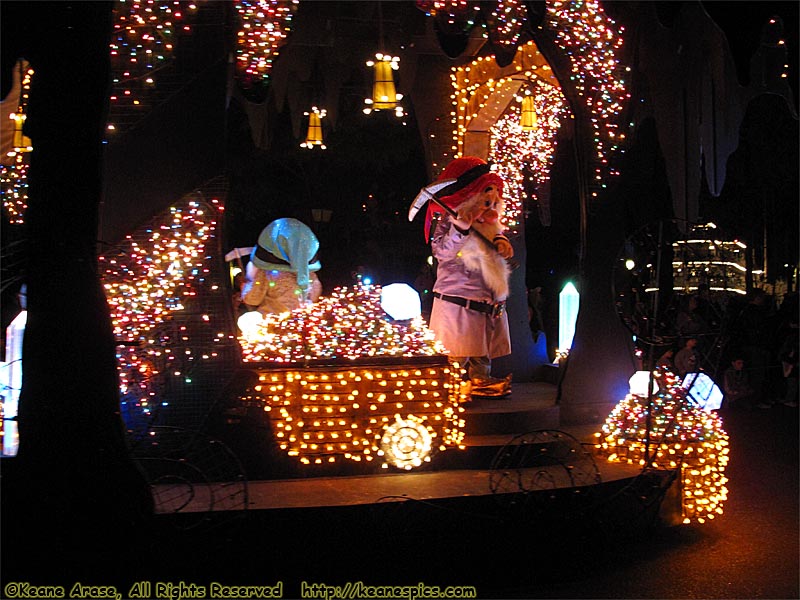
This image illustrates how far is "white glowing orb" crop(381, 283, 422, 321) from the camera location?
8062mm

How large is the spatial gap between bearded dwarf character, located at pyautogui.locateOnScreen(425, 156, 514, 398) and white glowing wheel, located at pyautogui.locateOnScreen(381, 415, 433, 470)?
5.03 ft

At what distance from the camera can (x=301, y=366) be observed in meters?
7.36

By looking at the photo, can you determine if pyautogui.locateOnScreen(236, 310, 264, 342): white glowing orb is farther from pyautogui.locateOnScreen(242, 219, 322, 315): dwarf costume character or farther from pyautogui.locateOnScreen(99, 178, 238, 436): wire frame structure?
pyautogui.locateOnScreen(242, 219, 322, 315): dwarf costume character

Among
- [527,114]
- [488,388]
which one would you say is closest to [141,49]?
[488,388]

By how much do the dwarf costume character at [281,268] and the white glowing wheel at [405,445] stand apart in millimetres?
3088

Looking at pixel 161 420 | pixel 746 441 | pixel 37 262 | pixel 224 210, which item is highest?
pixel 224 210

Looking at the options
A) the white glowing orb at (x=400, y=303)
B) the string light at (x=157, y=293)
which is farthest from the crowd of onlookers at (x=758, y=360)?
the string light at (x=157, y=293)

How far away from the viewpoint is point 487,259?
8.79 metres

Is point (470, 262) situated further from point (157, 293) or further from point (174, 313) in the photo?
point (157, 293)

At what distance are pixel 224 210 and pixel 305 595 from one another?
10.2ft

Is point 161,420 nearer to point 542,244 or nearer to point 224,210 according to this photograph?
point 224,210

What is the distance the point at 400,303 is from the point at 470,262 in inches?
40.8

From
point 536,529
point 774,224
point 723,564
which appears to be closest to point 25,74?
point 536,529

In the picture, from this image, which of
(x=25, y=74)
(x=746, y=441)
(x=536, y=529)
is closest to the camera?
(x=536, y=529)
